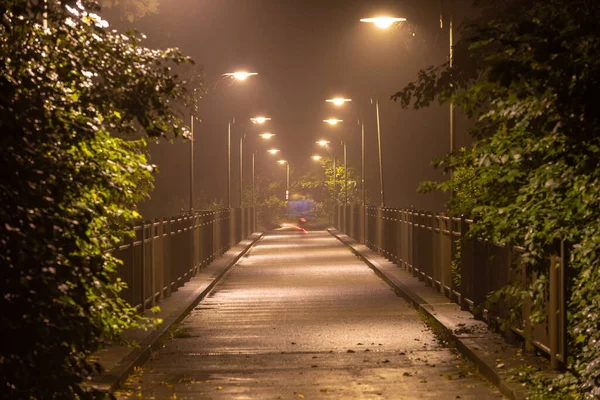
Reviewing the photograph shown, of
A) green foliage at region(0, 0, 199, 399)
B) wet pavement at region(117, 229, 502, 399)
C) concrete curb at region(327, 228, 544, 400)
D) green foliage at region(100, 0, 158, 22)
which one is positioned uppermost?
green foliage at region(100, 0, 158, 22)

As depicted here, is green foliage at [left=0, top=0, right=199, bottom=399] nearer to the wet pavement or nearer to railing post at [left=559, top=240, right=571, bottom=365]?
the wet pavement

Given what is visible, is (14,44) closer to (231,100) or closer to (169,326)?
(169,326)

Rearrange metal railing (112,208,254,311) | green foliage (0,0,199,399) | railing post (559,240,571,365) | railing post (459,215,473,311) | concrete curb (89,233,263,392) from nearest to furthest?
1. green foliage (0,0,199,399)
2. railing post (559,240,571,365)
3. concrete curb (89,233,263,392)
4. metal railing (112,208,254,311)
5. railing post (459,215,473,311)

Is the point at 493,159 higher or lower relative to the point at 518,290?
higher

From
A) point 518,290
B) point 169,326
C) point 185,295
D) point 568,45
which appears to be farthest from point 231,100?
point 568,45

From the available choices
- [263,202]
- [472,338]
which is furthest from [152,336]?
[263,202]

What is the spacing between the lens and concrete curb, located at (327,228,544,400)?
1069 centimetres

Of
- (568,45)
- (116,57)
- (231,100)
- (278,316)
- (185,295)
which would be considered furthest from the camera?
→ (231,100)

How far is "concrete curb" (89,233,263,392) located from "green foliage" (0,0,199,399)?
72cm

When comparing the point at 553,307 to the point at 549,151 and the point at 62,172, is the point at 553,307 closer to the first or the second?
→ the point at 549,151

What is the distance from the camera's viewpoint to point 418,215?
25891mm

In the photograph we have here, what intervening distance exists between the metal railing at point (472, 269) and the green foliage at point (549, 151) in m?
0.27

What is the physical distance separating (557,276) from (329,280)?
1679cm

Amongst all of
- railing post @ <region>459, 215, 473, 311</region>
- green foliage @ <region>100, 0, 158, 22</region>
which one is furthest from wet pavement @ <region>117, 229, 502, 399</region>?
green foliage @ <region>100, 0, 158, 22</region>
